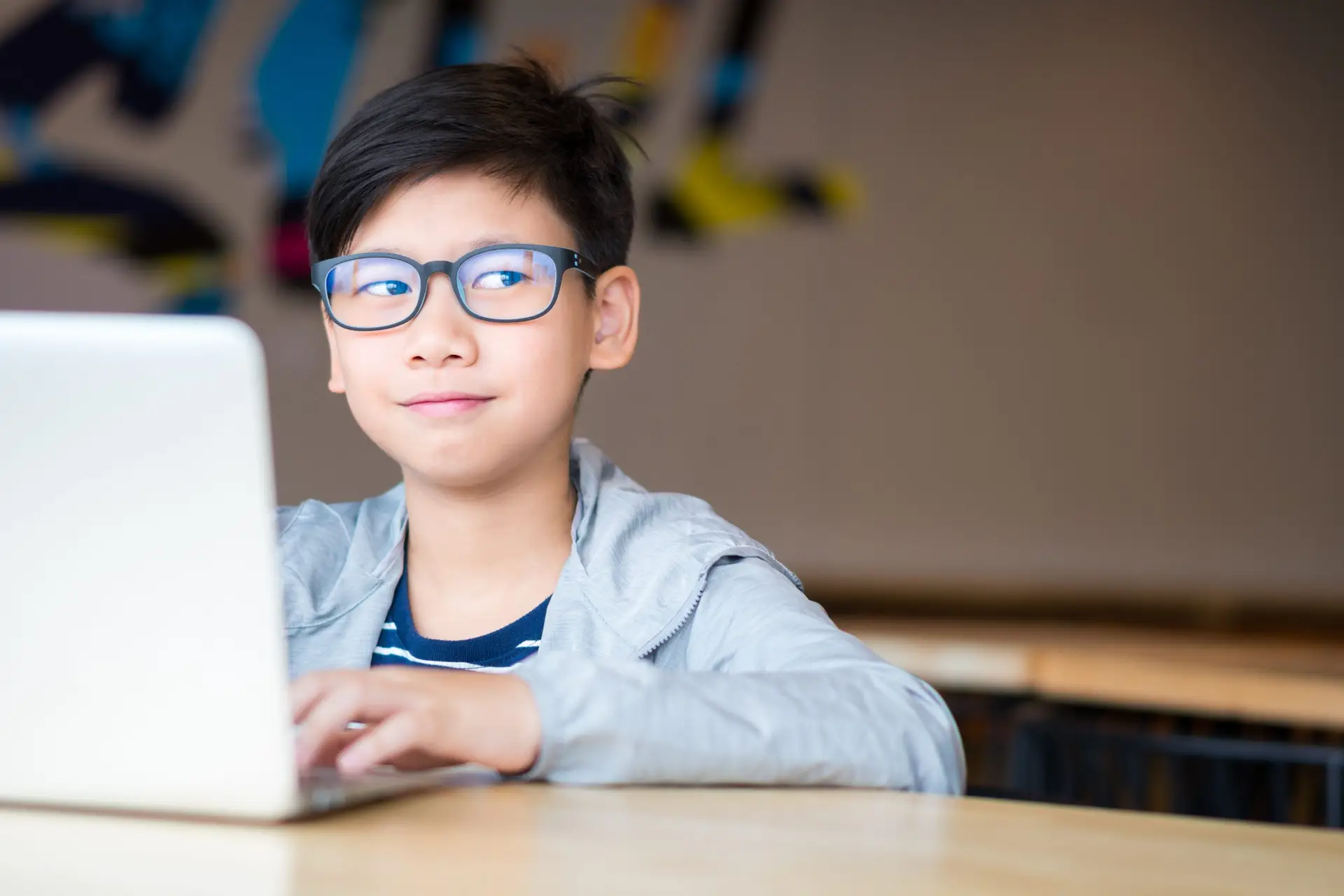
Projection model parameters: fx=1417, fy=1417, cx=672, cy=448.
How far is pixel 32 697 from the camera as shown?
25.6 inches

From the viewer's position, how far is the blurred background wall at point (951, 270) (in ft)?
17.9

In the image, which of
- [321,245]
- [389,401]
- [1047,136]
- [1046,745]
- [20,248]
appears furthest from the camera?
[1047,136]

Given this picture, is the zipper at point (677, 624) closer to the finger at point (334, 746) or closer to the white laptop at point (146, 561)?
the finger at point (334, 746)

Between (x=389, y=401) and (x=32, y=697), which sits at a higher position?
(x=389, y=401)

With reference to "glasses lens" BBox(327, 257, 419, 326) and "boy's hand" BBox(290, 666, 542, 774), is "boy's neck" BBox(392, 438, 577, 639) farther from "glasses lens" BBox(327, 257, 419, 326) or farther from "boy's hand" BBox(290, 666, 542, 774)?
"boy's hand" BBox(290, 666, 542, 774)

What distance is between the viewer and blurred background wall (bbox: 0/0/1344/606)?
214 inches

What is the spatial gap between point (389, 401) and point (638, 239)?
4320 millimetres

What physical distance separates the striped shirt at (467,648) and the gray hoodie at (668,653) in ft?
0.08

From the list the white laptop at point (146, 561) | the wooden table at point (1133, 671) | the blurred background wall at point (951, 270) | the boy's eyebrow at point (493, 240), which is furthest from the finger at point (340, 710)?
the blurred background wall at point (951, 270)

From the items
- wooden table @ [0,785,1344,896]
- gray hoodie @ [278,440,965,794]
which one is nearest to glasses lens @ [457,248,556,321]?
gray hoodie @ [278,440,965,794]

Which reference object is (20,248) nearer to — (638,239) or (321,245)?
(638,239)

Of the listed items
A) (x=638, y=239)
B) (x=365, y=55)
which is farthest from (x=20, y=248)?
(x=638, y=239)

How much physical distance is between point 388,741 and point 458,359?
0.47 meters

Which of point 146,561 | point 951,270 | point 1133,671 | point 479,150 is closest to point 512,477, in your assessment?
point 479,150
